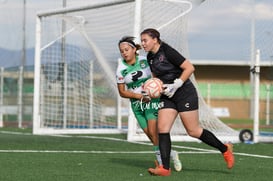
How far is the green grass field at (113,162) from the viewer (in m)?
9.73

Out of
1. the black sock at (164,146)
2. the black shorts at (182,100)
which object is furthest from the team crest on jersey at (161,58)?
the black sock at (164,146)

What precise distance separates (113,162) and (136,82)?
1579mm

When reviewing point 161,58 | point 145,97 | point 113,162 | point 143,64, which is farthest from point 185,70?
point 113,162

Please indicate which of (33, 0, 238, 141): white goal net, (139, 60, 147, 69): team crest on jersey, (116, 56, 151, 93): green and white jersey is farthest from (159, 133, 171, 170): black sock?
(33, 0, 238, 141): white goal net

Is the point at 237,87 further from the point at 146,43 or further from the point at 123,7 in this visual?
the point at 146,43

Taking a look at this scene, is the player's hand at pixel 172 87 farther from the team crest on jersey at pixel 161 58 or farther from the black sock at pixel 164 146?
the black sock at pixel 164 146

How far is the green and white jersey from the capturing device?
34.7 ft

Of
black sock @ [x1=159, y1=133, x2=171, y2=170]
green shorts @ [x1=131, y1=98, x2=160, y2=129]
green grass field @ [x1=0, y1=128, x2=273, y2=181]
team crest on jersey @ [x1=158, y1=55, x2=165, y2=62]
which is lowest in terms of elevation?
green grass field @ [x1=0, y1=128, x2=273, y2=181]

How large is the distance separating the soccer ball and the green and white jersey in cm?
75

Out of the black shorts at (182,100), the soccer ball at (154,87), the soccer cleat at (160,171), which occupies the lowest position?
the soccer cleat at (160,171)

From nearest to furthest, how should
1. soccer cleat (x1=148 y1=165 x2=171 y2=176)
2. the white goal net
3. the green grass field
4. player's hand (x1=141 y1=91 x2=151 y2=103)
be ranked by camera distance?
the green grass field
soccer cleat (x1=148 y1=165 x2=171 y2=176)
player's hand (x1=141 y1=91 x2=151 y2=103)
the white goal net

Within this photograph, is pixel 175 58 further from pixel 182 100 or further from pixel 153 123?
pixel 153 123

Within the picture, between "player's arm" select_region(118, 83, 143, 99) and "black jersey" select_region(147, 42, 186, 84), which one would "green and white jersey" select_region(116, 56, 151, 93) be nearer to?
"player's arm" select_region(118, 83, 143, 99)

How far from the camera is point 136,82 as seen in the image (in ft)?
34.8
